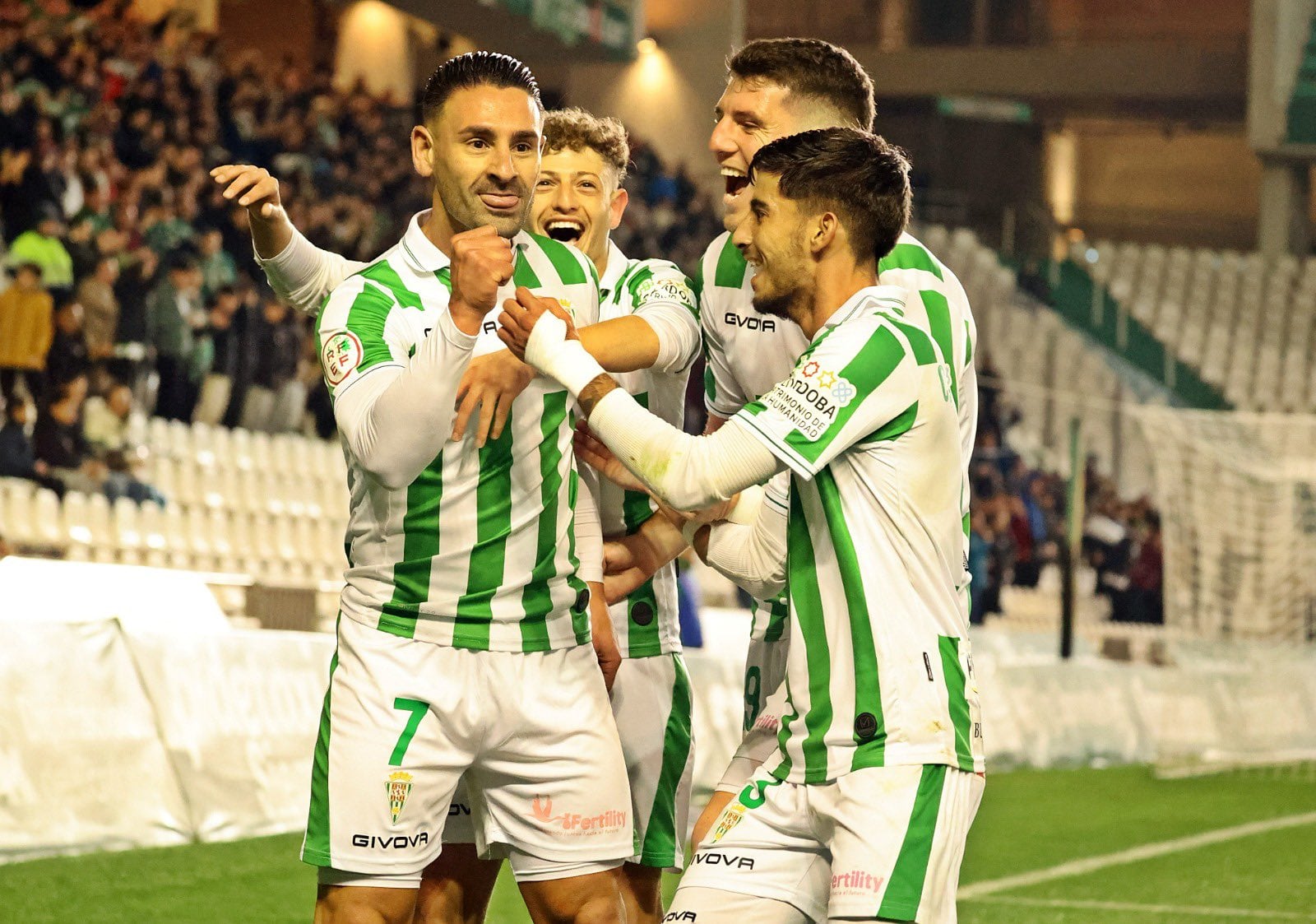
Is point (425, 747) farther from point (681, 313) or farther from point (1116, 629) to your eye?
point (1116, 629)

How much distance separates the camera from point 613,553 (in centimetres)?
458

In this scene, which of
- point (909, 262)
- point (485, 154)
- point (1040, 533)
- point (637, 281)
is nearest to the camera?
point (485, 154)

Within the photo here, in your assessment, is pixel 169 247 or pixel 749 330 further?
pixel 169 247

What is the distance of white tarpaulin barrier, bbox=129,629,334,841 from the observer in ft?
25.4

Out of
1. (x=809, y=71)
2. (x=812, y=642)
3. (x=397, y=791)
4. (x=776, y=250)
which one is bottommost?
(x=397, y=791)

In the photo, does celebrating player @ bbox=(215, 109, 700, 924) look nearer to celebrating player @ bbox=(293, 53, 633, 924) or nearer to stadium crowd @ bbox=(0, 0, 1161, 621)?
celebrating player @ bbox=(293, 53, 633, 924)

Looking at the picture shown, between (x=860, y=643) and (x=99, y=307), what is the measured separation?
1037cm

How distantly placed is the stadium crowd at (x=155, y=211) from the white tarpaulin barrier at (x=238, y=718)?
452 centimetres

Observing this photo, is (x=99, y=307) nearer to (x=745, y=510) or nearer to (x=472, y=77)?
(x=472, y=77)

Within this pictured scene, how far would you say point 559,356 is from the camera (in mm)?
3627

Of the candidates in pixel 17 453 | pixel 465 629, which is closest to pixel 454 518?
pixel 465 629

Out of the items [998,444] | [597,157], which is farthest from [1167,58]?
[597,157]

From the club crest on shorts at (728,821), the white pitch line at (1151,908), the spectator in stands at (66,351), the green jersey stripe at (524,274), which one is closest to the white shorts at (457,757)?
the club crest on shorts at (728,821)

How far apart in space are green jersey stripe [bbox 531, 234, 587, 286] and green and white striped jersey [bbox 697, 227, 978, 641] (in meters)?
0.34
